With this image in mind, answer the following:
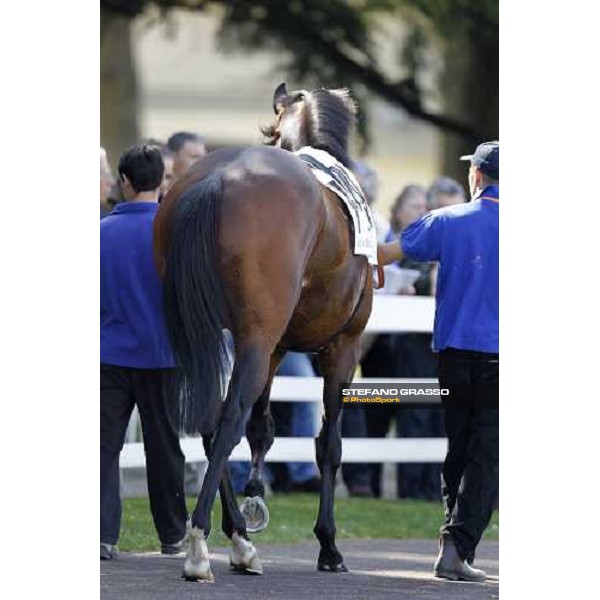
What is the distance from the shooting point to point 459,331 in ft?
22.2

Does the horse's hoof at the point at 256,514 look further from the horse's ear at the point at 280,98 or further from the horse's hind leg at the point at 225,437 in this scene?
the horse's ear at the point at 280,98

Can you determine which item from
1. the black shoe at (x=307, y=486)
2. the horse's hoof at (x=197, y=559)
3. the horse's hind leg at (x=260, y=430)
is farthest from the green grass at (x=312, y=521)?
the horse's hoof at (x=197, y=559)

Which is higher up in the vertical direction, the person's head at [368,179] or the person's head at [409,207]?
the person's head at [368,179]

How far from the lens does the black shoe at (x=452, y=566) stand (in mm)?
6844

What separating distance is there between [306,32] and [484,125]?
1624 millimetres

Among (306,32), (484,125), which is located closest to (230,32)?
(306,32)

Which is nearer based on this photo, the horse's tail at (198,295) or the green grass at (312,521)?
the horse's tail at (198,295)

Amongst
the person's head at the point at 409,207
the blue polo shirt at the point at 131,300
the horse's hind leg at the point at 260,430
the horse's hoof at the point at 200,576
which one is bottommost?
the horse's hoof at the point at 200,576

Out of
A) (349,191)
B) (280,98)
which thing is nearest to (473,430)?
(349,191)

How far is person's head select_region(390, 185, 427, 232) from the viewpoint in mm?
9875

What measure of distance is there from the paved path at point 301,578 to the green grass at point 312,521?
0.95 ft

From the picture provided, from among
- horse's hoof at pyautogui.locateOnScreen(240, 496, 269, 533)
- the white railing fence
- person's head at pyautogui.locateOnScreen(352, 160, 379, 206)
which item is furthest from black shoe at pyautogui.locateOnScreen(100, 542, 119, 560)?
person's head at pyautogui.locateOnScreen(352, 160, 379, 206)

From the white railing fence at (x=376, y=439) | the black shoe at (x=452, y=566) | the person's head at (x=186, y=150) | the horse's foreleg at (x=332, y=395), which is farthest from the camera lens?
the white railing fence at (x=376, y=439)
